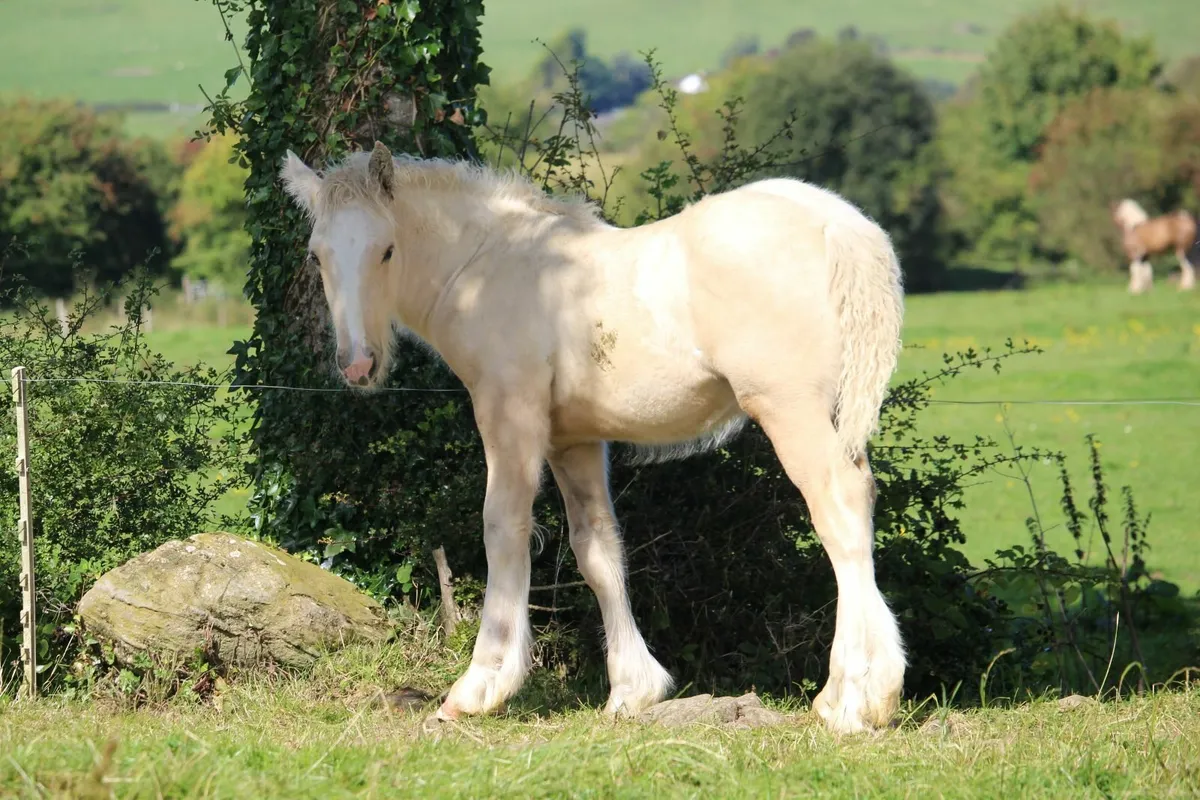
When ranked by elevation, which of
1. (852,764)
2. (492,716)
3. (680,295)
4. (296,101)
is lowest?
(492,716)

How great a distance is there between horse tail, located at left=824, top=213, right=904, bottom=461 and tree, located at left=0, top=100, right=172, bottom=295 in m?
35.9

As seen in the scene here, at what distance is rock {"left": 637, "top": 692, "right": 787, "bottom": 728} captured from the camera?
16.8ft

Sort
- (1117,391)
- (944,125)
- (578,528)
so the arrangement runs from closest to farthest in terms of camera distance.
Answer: (578,528), (1117,391), (944,125)

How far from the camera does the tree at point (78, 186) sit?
40438 millimetres

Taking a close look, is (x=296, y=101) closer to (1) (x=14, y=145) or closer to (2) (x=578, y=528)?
(2) (x=578, y=528)

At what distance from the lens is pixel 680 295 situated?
536 cm

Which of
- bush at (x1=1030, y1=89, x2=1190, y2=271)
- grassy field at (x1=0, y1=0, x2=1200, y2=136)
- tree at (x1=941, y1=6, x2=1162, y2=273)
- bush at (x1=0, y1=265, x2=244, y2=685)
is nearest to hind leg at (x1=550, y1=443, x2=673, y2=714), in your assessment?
bush at (x1=0, y1=265, x2=244, y2=685)

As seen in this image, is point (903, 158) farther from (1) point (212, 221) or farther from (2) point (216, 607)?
(2) point (216, 607)

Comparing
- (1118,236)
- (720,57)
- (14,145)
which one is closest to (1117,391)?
(1118,236)

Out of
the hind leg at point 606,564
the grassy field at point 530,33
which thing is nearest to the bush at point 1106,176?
the grassy field at point 530,33

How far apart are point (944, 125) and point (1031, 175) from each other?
29.3ft

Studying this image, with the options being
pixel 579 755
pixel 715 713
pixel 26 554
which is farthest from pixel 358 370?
pixel 26 554

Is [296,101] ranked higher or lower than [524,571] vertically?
higher

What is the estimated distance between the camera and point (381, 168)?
5.50 meters
